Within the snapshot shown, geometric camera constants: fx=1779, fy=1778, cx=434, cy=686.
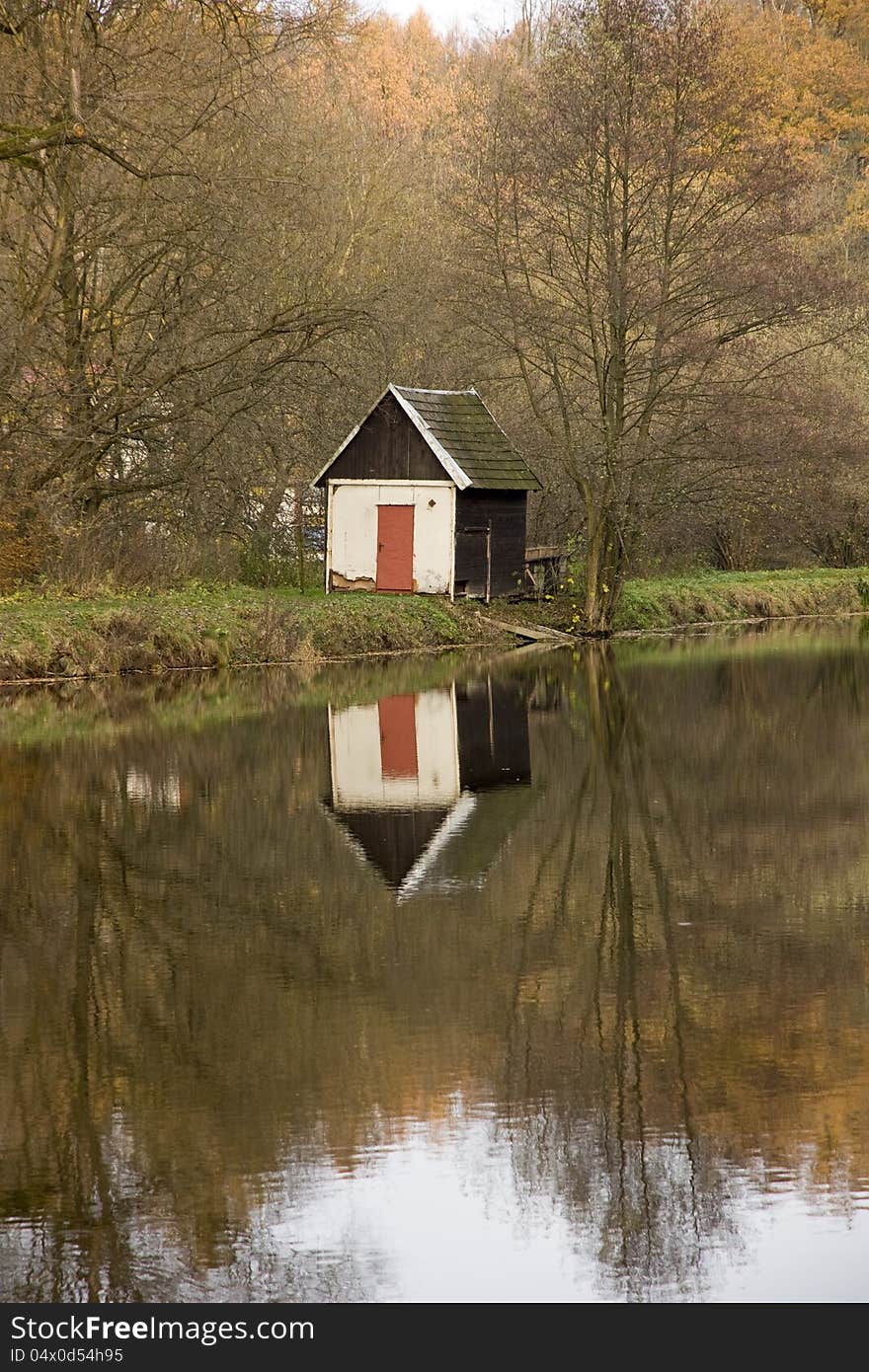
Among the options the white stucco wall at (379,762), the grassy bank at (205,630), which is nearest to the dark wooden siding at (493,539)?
the grassy bank at (205,630)

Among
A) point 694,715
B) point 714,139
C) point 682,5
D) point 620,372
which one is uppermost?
point 682,5

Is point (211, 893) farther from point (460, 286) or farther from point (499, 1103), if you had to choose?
point (460, 286)

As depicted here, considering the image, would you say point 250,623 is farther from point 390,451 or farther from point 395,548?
point 390,451

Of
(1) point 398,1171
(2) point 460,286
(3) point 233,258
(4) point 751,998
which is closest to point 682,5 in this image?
(2) point 460,286

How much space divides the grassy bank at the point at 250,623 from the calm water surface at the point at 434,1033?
406 inches

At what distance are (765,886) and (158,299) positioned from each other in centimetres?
2258

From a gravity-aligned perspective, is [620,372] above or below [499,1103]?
above

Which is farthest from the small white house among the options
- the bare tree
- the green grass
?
the green grass

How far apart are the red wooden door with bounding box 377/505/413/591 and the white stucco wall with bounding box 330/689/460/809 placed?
14142 millimetres

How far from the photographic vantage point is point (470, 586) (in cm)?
3716

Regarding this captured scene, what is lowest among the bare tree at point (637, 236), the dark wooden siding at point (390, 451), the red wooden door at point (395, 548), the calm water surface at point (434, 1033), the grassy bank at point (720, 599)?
the calm water surface at point (434, 1033)

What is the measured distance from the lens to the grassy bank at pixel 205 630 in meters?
26.2

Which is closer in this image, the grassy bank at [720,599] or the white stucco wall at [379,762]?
the white stucco wall at [379,762]

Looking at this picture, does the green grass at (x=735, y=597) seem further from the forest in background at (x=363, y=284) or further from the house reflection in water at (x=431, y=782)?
the house reflection in water at (x=431, y=782)
